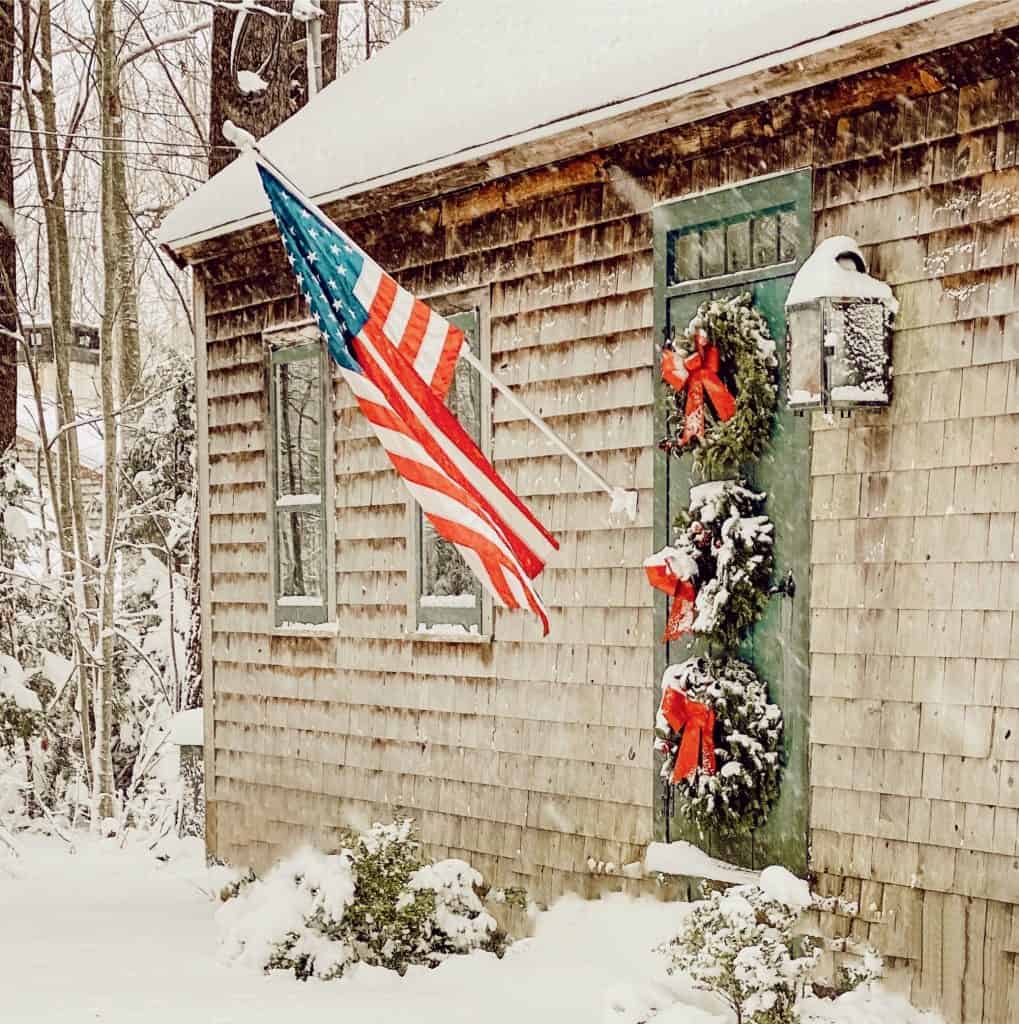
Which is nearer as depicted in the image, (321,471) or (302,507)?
(321,471)

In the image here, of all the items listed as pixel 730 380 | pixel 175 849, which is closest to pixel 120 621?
pixel 175 849

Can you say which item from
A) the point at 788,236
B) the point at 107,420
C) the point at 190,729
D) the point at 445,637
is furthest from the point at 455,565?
the point at 107,420

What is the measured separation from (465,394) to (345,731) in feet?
7.10

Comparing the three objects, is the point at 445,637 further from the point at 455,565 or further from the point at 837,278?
the point at 837,278

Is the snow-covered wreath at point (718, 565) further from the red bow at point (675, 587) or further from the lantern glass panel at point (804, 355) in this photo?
the lantern glass panel at point (804, 355)

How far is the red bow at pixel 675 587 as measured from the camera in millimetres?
6766

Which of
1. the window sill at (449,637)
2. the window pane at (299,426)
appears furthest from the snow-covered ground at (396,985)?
the window pane at (299,426)

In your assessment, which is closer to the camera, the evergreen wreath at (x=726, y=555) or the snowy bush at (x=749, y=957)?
the snowy bush at (x=749, y=957)

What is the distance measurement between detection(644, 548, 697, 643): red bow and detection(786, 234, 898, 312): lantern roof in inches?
50.7

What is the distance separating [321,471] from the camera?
371 inches

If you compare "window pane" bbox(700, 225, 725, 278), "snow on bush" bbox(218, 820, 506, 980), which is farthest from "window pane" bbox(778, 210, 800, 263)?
"snow on bush" bbox(218, 820, 506, 980)

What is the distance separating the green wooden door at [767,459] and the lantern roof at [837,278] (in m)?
0.35

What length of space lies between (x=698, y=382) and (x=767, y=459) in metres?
0.46

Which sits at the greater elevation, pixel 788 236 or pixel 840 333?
pixel 788 236
